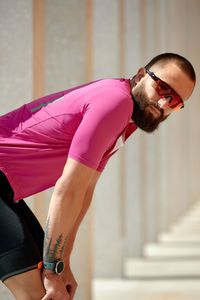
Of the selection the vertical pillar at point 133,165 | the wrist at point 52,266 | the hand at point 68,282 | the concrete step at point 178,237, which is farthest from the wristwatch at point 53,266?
the concrete step at point 178,237

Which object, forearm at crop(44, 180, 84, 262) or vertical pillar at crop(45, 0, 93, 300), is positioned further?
vertical pillar at crop(45, 0, 93, 300)

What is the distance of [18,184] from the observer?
248 cm

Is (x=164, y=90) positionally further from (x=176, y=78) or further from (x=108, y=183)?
(x=108, y=183)

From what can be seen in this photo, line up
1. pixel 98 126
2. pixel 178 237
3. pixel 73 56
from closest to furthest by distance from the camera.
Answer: pixel 98 126 < pixel 73 56 < pixel 178 237

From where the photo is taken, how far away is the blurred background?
338 centimetres

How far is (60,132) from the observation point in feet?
8.00

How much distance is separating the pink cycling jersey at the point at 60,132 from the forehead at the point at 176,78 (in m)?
0.17

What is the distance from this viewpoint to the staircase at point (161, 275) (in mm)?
5125

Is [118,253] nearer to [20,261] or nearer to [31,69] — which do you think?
[31,69]

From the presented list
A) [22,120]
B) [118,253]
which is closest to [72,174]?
[22,120]

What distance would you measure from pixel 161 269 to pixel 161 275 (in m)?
0.26

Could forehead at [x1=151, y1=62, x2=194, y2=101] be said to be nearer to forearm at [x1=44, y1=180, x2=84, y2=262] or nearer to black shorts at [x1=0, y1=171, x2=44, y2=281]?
forearm at [x1=44, y1=180, x2=84, y2=262]

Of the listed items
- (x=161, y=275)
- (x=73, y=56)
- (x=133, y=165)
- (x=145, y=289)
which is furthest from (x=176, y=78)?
(x=133, y=165)

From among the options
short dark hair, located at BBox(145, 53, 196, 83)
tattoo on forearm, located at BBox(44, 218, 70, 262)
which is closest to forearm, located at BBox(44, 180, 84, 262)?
tattoo on forearm, located at BBox(44, 218, 70, 262)
